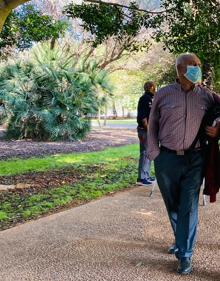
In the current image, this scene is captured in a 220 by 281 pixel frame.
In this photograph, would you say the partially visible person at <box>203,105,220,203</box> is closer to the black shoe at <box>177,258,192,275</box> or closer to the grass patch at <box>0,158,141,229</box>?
the black shoe at <box>177,258,192,275</box>

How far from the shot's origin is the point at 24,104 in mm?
18688

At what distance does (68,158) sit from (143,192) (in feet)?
18.4

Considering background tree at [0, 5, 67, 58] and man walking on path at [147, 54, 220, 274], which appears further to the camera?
background tree at [0, 5, 67, 58]

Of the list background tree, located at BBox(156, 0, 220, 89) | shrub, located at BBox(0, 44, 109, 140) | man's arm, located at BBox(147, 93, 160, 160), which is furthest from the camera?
shrub, located at BBox(0, 44, 109, 140)

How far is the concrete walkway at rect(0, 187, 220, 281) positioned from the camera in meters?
4.11

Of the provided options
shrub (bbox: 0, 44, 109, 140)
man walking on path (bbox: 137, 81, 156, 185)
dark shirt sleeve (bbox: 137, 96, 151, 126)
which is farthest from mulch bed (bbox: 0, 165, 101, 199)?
shrub (bbox: 0, 44, 109, 140)

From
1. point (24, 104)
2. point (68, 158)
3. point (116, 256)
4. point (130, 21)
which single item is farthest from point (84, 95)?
point (116, 256)

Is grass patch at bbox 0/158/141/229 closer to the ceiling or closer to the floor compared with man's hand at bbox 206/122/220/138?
closer to the floor

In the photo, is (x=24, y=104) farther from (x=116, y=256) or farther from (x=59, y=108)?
(x=116, y=256)

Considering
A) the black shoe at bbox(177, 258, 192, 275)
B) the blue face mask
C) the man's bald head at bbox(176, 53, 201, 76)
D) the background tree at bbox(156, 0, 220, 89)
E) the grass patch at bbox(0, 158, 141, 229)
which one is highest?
the background tree at bbox(156, 0, 220, 89)

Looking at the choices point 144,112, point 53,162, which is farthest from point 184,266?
point 53,162

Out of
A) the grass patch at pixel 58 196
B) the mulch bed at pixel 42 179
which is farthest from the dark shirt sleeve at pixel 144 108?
the mulch bed at pixel 42 179

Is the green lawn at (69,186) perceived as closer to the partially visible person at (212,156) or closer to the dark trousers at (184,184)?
the dark trousers at (184,184)

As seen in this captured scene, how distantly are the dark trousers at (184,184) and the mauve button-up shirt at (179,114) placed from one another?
0.34 ft
